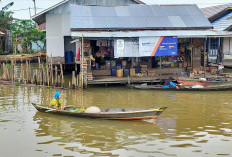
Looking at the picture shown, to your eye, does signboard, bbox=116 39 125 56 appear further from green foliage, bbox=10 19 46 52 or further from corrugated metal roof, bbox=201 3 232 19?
green foliage, bbox=10 19 46 52

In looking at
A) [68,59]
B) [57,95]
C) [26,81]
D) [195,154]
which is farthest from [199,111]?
[68,59]

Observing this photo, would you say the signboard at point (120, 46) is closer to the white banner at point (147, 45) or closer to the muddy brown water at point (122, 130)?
the white banner at point (147, 45)

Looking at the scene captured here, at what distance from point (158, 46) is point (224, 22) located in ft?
34.4

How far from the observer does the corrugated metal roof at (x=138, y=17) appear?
1836 cm

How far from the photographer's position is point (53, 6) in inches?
885

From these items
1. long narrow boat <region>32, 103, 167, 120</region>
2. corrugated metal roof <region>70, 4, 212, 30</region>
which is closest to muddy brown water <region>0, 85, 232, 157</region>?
long narrow boat <region>32, 103, 167, 120</region>

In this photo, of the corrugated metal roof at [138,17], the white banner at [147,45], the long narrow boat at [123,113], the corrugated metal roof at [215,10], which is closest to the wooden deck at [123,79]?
the white banner at [147,45]

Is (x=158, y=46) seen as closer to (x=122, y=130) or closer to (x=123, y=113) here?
(x=123, y=113)

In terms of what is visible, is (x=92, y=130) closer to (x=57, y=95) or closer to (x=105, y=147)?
(x=105, y=147)

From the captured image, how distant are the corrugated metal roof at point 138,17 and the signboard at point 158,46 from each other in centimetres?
108

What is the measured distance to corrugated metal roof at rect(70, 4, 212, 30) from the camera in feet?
60.2

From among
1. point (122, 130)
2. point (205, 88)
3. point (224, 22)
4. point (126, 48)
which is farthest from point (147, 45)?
point (224, 22)

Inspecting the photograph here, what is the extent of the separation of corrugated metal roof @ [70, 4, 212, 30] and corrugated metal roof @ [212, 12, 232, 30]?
17.6 ft

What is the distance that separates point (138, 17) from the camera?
19406 millimetres
